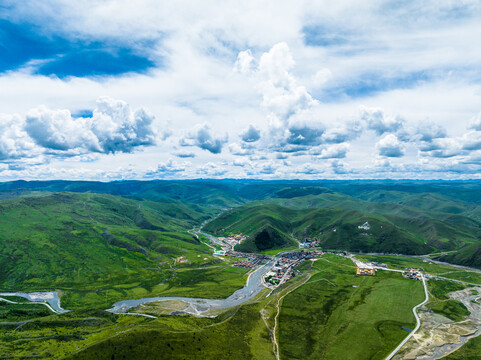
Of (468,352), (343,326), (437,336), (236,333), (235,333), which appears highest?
(235,333)

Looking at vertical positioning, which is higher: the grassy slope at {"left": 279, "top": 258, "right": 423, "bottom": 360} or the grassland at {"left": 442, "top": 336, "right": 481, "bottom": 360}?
the grassland at {"left": 442, "top": 336, "right": 481, "bottom": 360}

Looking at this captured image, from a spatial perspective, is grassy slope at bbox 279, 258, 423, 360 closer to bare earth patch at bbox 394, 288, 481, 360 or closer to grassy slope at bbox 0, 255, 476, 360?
grassy slope at bbox 0, 255, 476, 360

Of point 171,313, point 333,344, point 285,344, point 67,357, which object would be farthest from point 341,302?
point 67,357

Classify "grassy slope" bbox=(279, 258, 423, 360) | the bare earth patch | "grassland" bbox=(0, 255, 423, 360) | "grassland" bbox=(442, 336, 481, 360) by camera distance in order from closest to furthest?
"grassland" bbox=(0, 255, 423, 360) → "grassland" bbox=(442, 336, 481, 360) → the bare earth patch → "grassy slope" bbox=(279, 258, 423, 360)

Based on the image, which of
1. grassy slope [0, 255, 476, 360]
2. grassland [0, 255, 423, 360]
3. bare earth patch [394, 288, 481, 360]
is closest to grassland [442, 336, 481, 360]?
bare earth patch [394, 288, 481, 360]

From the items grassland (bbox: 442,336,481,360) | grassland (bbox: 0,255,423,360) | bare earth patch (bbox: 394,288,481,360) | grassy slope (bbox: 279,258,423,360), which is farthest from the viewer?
grassy slope (bbox: 279,258,423,360)

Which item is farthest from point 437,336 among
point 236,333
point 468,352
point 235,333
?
point 235,333

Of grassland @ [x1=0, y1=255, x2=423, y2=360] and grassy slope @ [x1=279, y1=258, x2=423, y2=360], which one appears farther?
grassy slope @ [x1=279, y1=258, x2=423, y2=360]

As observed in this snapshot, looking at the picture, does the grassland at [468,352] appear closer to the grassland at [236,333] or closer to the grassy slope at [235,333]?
the grassy slope at [235,333]

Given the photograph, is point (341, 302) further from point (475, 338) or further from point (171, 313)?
point (171, 313)

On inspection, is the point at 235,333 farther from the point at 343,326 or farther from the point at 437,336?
the point at 437,336

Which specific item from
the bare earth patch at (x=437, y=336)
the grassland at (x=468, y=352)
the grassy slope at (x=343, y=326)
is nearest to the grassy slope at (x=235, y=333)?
the grassy slope at (x=343, y=326)
